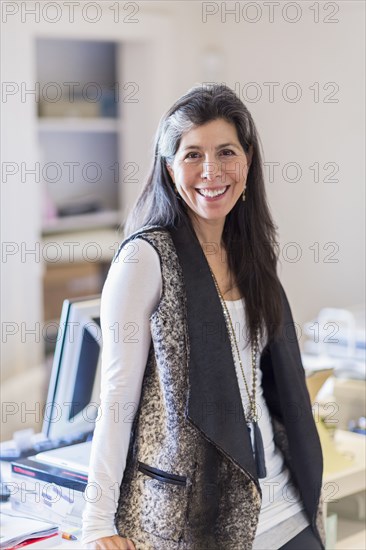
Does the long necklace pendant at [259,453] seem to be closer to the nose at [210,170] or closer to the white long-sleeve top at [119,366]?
the white long-sleeve top at [119,366]

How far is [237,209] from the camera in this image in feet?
5.46

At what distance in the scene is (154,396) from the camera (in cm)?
139

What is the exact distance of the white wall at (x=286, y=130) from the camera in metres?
3.36

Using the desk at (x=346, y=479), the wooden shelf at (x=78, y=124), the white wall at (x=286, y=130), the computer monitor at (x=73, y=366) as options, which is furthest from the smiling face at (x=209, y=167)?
the wooden shelf at (x=78, y=124)

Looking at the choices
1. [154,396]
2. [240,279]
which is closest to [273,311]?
[240,279]

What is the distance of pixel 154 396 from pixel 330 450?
28.1 inches

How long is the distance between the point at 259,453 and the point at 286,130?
103 inches

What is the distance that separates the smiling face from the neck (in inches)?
1.9

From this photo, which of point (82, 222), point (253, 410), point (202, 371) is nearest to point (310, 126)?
point (82, 222)

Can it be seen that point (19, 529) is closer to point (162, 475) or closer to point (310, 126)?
point (162, 475)

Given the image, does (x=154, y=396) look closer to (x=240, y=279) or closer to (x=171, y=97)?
(x=240, y=279)

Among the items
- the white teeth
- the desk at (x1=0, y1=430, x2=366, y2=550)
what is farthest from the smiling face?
the desk at (x1=0, y1=430, x2=366, y2=550)

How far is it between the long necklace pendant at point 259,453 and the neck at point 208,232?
1.22 feet

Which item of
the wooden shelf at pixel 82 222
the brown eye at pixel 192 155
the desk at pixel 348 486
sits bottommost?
the desk at pixel 348 486
